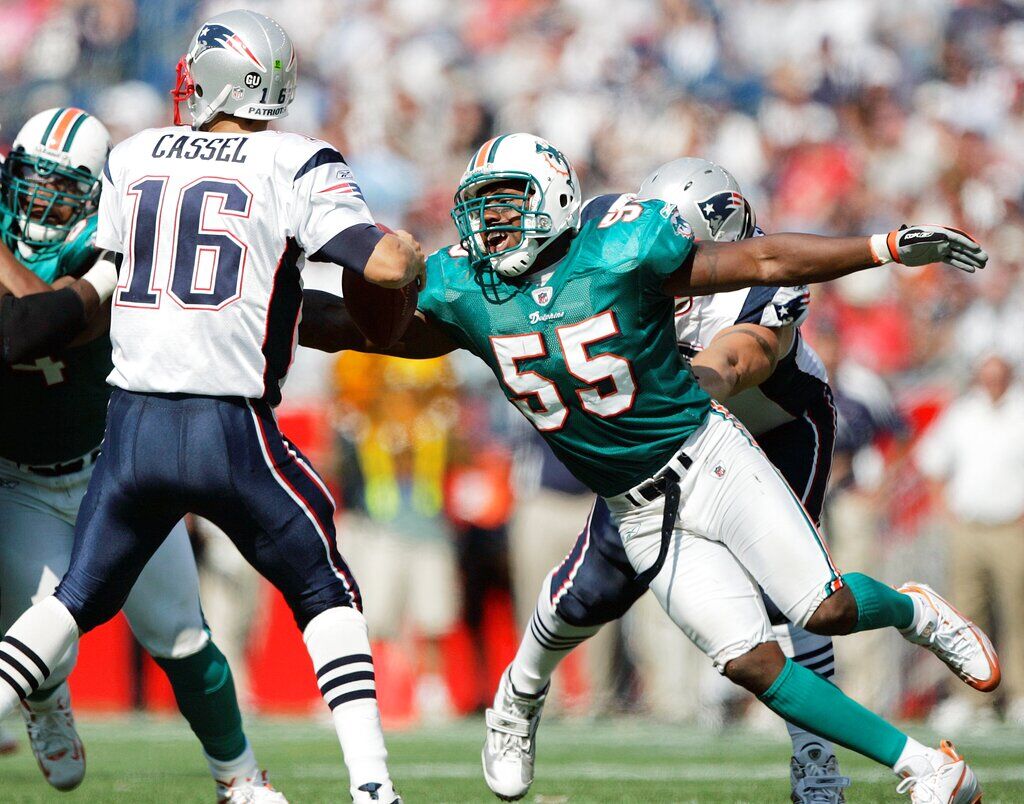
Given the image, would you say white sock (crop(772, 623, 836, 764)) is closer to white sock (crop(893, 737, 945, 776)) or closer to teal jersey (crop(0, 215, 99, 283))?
white sock (crop(893, 737, 945, 776))

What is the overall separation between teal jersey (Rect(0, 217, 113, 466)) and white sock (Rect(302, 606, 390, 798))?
1356mm

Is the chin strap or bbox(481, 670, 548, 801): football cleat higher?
the chin strap

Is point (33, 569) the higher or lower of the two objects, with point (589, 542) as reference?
lower

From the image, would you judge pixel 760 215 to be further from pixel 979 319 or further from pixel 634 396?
pixel 634 396

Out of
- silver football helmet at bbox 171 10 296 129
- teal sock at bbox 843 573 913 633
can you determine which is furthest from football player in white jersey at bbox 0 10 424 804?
teal sock at bbox 843 573 913 633

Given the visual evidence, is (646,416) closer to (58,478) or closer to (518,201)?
(518,201)

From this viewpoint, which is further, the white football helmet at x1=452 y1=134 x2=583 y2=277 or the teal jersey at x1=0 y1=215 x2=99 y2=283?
the teal jersey at x1=0 y1=215 x2=99 y2=283

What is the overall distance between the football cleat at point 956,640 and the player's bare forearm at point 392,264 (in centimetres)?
170

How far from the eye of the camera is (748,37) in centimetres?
1130

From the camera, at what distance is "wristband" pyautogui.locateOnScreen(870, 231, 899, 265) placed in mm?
3672

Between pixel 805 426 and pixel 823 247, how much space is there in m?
1.19

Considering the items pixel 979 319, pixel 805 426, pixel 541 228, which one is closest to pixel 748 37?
pixel 979 319

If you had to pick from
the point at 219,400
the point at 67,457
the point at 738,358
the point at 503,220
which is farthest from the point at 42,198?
the point at 738,358

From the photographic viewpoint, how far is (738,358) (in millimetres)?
4352
